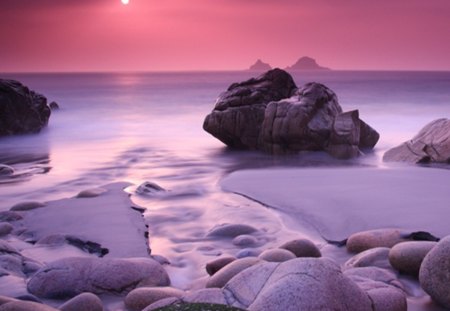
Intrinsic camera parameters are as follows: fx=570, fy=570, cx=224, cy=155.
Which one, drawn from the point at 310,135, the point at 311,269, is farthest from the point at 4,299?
the point at 310,135

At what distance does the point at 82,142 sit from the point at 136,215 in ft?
35.1

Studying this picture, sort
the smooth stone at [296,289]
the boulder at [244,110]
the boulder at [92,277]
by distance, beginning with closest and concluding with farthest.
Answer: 1. the smooth stone at [296,289]
2. the boulder at [92,277]
3. the boulder at [244,110]

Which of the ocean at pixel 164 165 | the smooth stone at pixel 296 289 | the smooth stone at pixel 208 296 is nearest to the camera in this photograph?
the smooth stone at pixel 296 289

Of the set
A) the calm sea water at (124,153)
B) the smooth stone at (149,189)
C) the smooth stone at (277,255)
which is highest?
the smooth stone at (277,255)

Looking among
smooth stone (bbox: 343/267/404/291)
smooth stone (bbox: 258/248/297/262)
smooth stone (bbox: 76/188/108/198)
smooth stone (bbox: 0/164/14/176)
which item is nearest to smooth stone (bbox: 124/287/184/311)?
smooth stone (bbox: 258/248/297/262)

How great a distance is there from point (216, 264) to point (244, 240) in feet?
3.58

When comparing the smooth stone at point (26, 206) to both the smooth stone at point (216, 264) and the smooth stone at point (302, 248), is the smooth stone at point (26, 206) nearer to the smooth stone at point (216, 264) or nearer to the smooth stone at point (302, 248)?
the smooth stone at point (216, 264)

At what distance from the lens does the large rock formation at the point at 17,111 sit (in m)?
19.5

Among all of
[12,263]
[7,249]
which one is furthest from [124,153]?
[12,263]

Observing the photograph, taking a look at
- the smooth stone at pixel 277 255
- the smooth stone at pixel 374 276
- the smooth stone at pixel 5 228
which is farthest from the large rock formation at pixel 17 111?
the smooth stone at pixel 374 276

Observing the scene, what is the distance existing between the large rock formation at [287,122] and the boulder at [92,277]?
8.63 m

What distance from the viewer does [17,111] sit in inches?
794

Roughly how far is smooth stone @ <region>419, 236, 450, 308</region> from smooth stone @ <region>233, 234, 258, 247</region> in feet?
7.96

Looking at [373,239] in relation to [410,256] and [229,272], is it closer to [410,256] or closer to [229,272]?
[410,256]
